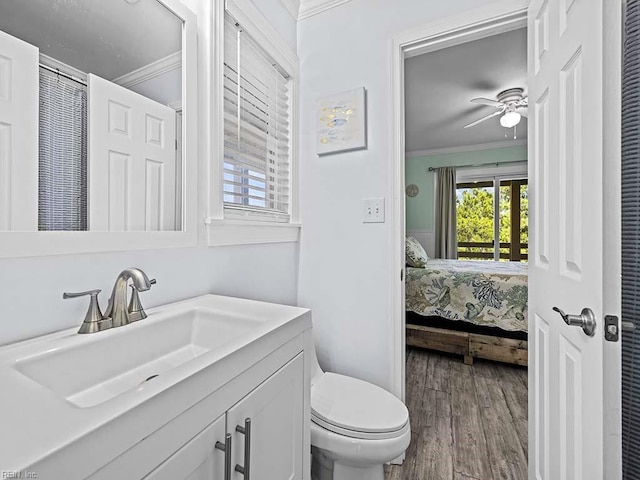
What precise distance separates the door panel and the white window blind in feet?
3.85

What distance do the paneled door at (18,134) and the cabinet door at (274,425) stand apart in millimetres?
676

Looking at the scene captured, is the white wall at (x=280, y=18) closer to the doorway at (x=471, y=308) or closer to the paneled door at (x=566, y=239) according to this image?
the doorway at (x=471, y=308)

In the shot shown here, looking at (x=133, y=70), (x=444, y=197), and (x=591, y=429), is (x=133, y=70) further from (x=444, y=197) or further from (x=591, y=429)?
(x=444, y=197)

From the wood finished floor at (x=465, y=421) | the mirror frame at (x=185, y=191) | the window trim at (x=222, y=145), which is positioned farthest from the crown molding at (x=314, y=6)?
the wood finished floor at (x=465, y=421)

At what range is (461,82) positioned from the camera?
9.40ft

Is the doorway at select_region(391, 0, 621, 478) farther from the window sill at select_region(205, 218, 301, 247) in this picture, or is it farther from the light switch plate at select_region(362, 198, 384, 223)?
the window sill at select_region(205, 218, 301, 247)

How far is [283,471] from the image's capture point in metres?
0.85

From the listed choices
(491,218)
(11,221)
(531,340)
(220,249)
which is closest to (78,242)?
(11,221)

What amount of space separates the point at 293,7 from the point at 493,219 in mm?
4623

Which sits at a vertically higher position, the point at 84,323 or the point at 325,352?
the point at 84,323

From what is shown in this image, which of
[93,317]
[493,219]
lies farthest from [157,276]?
[493,219]

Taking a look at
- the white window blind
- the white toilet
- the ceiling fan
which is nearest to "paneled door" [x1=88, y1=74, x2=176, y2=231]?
the white window blind

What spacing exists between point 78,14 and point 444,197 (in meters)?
5.06

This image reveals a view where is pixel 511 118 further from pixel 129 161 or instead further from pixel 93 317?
pixel 93 317
